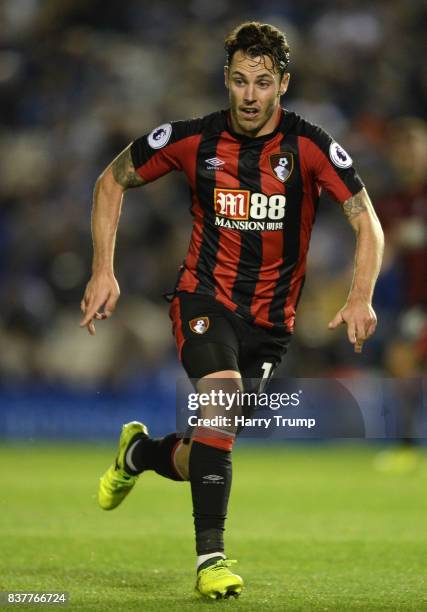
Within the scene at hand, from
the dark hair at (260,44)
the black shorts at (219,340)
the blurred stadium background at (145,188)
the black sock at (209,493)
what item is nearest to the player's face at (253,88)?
the dark hair at (260,44)

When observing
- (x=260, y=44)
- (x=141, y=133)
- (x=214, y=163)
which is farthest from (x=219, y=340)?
(x=141, y=133)

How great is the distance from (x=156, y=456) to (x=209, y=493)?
1048 mm

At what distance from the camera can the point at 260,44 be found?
15.9 feet

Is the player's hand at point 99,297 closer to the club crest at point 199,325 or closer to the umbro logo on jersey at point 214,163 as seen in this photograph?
the club crest at point 199,325

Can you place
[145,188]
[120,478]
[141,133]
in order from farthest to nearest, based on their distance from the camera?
[141,133], [145,188], [120,478]

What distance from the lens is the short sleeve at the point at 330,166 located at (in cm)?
487

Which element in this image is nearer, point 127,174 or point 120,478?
point 127,174

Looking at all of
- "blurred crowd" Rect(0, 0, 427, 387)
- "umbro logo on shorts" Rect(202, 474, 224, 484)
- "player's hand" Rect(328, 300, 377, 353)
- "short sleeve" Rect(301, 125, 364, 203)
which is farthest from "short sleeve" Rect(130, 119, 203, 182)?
"blurred crowd" Rect(0, 0, 427, 387)

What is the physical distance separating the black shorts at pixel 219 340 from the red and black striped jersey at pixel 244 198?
0.05m

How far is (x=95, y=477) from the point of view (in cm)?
917

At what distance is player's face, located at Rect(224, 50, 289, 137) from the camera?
484 centimetres

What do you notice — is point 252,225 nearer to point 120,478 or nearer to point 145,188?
point 120,478

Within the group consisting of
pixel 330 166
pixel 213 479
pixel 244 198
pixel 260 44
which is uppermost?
pixel 260 44

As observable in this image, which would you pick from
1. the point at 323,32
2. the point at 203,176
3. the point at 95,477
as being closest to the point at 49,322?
the point at 95,477
